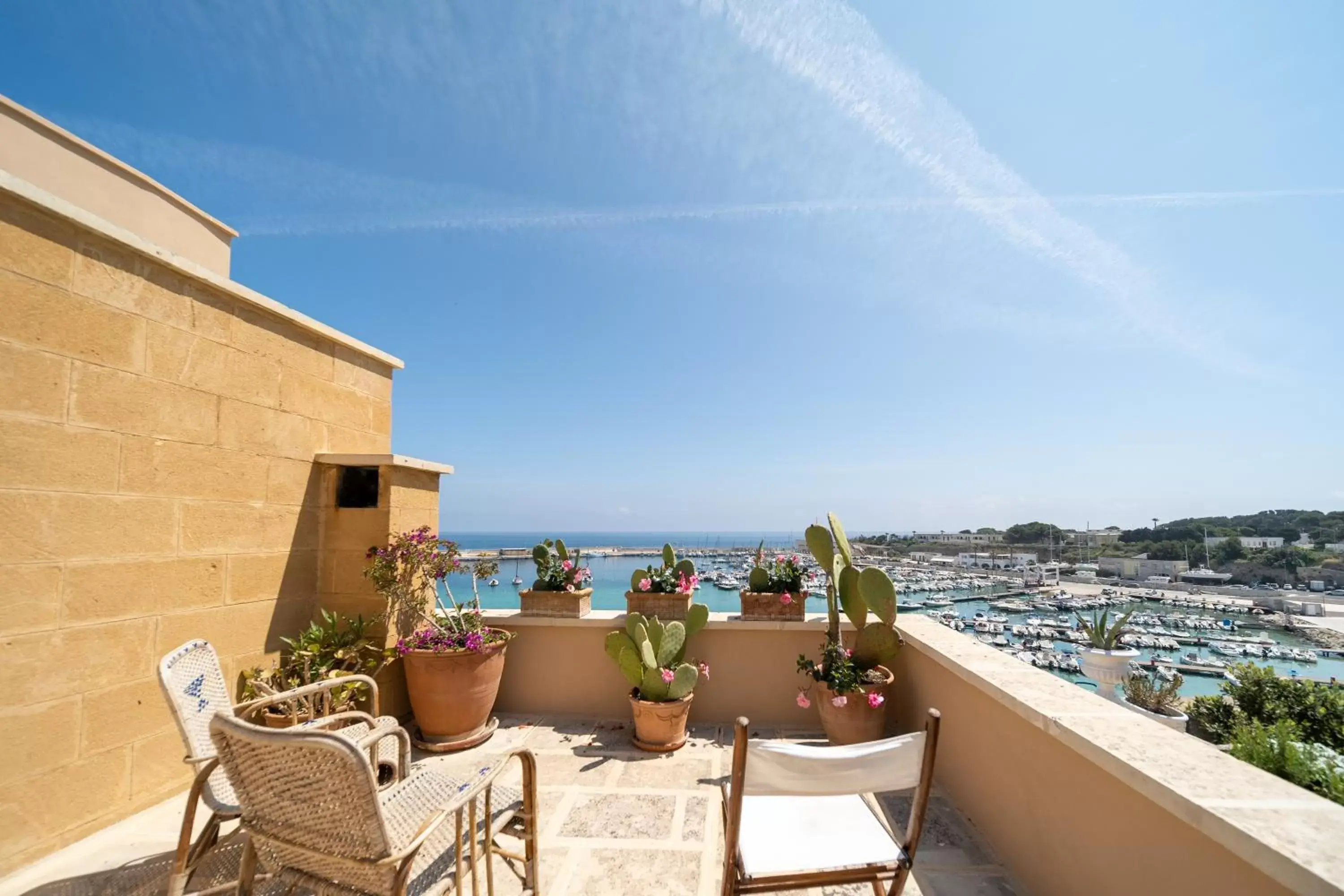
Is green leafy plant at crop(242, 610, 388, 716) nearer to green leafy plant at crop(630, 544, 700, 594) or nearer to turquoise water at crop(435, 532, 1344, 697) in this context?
turquoise water at crop(435, 532, 1344, 697)

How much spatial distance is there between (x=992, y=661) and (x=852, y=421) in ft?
37.1

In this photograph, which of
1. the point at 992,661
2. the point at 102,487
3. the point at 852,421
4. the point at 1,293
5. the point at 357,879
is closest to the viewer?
the point at 357,879

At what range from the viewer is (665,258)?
7.08 m

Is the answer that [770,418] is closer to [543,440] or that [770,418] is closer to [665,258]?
[543,440]

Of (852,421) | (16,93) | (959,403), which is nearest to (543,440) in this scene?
(852,421)

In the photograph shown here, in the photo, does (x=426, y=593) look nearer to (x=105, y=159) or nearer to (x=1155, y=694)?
(x=105, y=159)

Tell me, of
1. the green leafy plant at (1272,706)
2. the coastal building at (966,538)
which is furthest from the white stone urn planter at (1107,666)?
the coastal building at (966,538)

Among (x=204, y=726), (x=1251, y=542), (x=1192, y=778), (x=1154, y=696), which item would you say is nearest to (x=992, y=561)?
(x=1251, y=542)

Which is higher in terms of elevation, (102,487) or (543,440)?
(543,440)

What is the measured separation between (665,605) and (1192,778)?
2.76m

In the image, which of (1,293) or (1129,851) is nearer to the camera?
(1129,851)

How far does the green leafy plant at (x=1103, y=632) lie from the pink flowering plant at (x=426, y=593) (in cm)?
481

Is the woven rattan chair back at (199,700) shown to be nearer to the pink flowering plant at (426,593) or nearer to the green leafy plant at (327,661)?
the green leafy plant at (327,661)

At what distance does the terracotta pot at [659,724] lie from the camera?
3104mm
